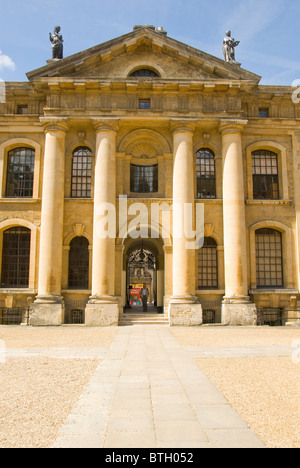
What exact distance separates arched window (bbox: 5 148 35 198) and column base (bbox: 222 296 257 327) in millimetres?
12475

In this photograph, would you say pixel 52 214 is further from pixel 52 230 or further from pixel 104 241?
pixel 104 241

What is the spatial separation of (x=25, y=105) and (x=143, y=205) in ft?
29.6

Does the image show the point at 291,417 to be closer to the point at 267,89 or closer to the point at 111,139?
the point at 111,139

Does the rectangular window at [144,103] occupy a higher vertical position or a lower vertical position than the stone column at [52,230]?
higher

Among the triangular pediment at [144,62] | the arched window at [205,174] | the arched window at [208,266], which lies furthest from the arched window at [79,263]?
the triangular pediment at [144,62]

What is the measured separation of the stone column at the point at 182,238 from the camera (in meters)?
20.1

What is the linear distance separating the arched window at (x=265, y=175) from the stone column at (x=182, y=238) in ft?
13.1

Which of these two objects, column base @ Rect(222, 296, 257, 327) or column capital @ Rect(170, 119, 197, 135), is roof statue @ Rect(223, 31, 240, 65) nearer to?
column capital @ Rect(170, 119, 197, 135)

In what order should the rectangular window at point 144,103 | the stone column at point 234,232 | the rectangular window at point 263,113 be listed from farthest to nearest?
the rectangular window at point 263,113
the rectangular window at point 144,103
the stone column at point 234,232

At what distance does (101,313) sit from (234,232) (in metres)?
7.96

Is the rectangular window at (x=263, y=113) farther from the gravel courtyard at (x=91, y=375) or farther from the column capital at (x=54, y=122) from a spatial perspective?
the gravel courtyard at (x=91, y=375)

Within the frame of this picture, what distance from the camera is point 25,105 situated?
23.2 metres

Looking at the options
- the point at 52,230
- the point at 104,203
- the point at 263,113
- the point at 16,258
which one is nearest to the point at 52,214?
the point at 52,230
